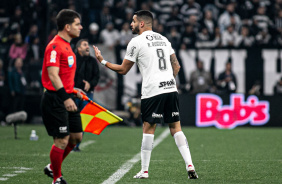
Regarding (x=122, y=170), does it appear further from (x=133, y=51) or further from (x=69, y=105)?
(x=69, y=105)

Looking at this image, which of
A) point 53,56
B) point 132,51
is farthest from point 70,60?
point 132,51

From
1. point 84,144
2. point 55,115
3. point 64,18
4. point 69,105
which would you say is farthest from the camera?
point 84,144

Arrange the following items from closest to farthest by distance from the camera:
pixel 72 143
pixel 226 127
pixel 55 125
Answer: pixel 55 125 → pixel 72 143 → pixel 226 127

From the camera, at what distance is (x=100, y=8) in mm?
22125

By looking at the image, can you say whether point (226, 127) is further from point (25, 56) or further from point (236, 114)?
point (25, 56)

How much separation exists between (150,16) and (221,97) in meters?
10.7

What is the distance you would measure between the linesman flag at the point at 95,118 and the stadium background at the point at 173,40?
10.2m

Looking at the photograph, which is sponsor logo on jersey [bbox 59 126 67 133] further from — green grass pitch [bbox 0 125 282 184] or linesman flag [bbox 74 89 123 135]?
linesman flag [bbox 74 89 123 135]

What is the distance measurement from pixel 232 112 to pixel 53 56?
39.6 ft

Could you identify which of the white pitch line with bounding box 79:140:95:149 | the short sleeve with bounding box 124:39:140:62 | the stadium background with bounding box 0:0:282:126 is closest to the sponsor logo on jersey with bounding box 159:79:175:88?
the short sleeve with bounding box 124:39:140:62

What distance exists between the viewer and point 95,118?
802cm

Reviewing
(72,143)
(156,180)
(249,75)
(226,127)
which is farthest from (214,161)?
(249,75)

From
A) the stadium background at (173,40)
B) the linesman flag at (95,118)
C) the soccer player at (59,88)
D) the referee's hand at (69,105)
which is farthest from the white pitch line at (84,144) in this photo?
the stadium background at (173,40)

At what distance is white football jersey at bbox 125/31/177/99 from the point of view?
7496mm
